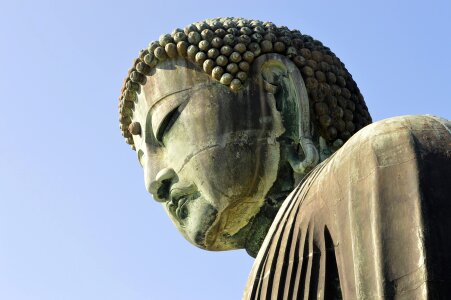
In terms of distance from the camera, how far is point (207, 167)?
1048cm

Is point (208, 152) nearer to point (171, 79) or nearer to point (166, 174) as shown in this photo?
point (166, 174)

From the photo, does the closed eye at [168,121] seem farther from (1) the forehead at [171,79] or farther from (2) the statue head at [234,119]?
(1) the forehead at [171,79]

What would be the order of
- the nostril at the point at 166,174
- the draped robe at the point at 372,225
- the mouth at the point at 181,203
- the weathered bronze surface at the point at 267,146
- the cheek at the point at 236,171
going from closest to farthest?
the draped robe at the point at 372,225, the weathered bronze surface at the point at 267,146, the cheek at the point at 236,171, the mouth at the point at 181,203, the nostril at the point at 166,174

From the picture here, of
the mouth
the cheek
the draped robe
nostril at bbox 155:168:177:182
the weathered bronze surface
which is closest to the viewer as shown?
the draped robe

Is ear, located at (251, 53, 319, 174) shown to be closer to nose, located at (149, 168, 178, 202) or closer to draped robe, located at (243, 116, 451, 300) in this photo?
nose, located at (149, 168, 178, 202)

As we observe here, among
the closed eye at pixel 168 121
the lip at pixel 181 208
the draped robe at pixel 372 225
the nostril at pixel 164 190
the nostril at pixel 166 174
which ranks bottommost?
the draped robe at pixel 372 225

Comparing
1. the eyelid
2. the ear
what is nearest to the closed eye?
the eyelid

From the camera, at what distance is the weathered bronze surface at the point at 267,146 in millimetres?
9000

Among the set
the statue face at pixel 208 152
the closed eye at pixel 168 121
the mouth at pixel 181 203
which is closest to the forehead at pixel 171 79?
the statue face at pixel 208 152

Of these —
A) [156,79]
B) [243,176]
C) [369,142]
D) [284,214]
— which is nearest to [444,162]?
[369,142]

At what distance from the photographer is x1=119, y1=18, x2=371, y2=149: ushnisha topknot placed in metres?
10.7

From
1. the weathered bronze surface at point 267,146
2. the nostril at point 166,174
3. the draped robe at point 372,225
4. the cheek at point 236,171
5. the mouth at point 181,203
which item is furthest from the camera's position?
the nostril at point 166,174

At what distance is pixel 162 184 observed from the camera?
1086 cm

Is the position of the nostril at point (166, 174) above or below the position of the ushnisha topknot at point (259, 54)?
below
